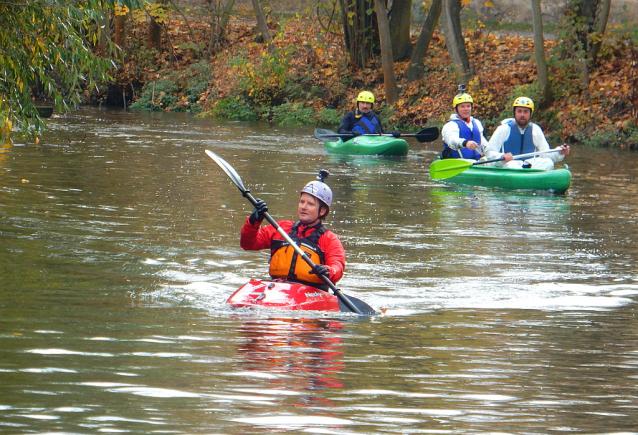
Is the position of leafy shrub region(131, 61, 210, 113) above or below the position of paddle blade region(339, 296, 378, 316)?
above

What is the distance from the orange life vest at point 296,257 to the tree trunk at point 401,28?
22464mm

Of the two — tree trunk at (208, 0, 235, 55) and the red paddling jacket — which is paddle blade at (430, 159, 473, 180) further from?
tree trunk at (208, 0, 235, 55)

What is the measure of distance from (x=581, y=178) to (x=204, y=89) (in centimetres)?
2032

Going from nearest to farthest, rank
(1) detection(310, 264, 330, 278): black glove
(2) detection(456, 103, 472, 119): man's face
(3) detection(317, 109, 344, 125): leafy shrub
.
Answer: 1. (1) detection(310, 264, 330, 278): black glove
2. (2) detection(456, 103, 472, 119): man's face
3. (3) detection(317, 109, 344, 125): leafy shrub

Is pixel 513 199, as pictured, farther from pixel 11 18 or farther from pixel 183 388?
pixel 183 388

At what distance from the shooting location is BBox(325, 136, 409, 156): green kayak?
71.1ft

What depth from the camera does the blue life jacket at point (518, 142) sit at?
16.9m

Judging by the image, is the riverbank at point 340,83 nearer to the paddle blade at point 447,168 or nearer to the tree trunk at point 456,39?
the tree trunk at point 456,39

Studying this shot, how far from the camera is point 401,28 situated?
102 ft

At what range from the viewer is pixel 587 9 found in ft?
84.2

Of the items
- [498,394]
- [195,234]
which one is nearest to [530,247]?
[195,234]

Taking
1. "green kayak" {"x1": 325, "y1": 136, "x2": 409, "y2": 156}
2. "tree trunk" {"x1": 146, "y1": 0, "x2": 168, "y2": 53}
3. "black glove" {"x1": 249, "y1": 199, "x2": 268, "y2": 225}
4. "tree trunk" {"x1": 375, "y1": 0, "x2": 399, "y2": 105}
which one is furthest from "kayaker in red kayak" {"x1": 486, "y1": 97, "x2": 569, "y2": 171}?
"tree trunk" {"x1": 146, "y1": 0, "x2": 168, "y2": 53}

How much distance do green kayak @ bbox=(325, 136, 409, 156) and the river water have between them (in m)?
4.42

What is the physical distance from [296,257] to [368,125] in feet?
47.6
